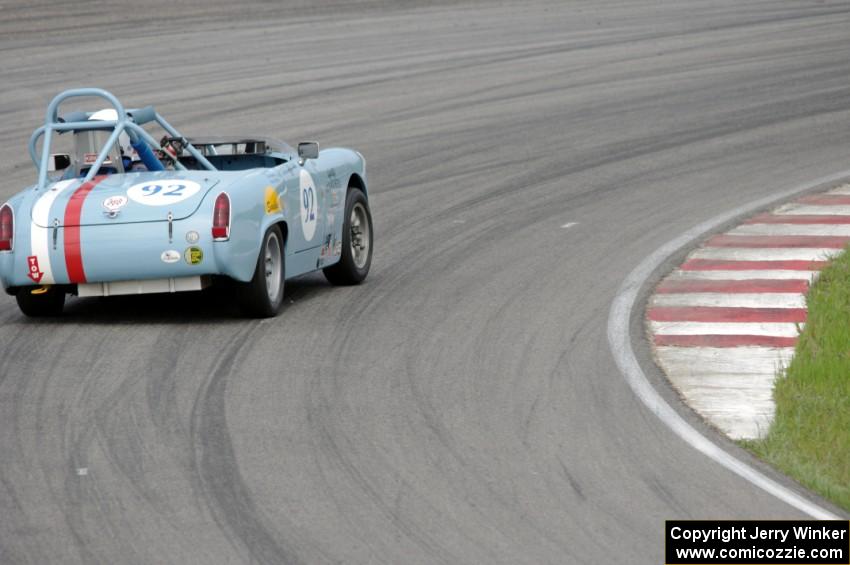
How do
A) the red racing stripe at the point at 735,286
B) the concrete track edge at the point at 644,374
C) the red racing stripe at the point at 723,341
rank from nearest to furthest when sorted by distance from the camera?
the concrete track edge at the point at 644,374 < the red racing stripe at the point at 723,341 < the red racing stripe at the point at 735,286

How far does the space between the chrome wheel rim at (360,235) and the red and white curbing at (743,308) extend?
2170 mm

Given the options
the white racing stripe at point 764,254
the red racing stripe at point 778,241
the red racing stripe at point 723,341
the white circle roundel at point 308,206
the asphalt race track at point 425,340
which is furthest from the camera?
the red racing stripe at point 778,241

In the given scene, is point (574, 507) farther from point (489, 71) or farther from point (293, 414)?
point (489, 71)

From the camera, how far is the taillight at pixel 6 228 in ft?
31.1

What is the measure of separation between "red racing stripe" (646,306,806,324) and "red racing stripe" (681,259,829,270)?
1.25 metres

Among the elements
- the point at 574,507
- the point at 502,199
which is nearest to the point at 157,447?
the point at 574,507

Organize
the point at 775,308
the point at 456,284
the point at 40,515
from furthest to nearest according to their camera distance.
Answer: the point at 456,284 < the point at 775,308 < the point at 40,515

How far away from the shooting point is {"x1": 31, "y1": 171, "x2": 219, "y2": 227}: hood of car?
30.7 feet

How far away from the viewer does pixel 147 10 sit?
2612 centimetres

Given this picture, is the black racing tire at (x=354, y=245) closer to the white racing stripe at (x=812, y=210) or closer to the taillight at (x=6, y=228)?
the taillight at (x=6, y=228)

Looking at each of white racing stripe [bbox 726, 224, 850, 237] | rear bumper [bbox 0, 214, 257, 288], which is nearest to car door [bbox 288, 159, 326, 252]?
rear bumper [bbox 0, 214, 257, 288]

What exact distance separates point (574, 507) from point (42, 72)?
652 inches

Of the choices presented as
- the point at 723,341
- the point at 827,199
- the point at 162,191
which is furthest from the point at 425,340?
the point at 827,199

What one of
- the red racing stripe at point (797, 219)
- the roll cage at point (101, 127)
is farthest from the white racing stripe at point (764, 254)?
the roll cage at point (101, 127)
